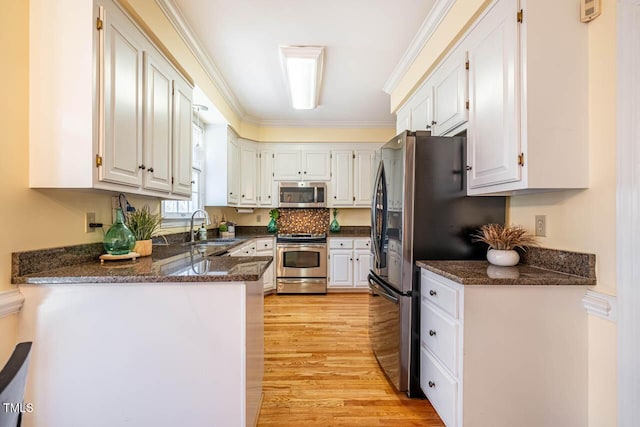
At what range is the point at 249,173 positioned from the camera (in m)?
4.35

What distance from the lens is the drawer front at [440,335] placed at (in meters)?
1.39

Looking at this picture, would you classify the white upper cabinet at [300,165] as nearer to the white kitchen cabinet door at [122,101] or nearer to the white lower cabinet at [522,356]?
the white kitchen cabinet door at [122,101]

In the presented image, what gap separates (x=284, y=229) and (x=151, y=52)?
329 cm

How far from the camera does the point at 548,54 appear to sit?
51.8 inches

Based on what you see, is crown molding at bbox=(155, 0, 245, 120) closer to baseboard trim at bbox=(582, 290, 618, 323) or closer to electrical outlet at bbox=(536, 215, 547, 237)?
electrical outlet at bbox=(536, 215, 547, 237)

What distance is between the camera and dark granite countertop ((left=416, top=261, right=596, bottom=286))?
1.31 metres

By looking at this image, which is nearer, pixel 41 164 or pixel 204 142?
pixel 41 164

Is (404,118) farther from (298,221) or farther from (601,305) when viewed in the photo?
(298,221)

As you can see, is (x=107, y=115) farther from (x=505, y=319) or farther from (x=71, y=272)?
(x=505, y=319)

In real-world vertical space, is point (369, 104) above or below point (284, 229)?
above

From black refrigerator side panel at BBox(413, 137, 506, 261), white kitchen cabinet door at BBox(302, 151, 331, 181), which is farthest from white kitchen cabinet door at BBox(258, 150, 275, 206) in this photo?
black refrigerator side panel at BBox(413, 137, 506, 261)

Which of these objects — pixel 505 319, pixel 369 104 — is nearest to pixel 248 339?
pixel 505 319

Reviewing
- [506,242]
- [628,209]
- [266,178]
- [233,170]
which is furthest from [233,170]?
[628,209]

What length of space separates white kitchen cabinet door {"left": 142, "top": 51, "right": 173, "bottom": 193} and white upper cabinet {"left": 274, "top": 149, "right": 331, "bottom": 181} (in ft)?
8.20
